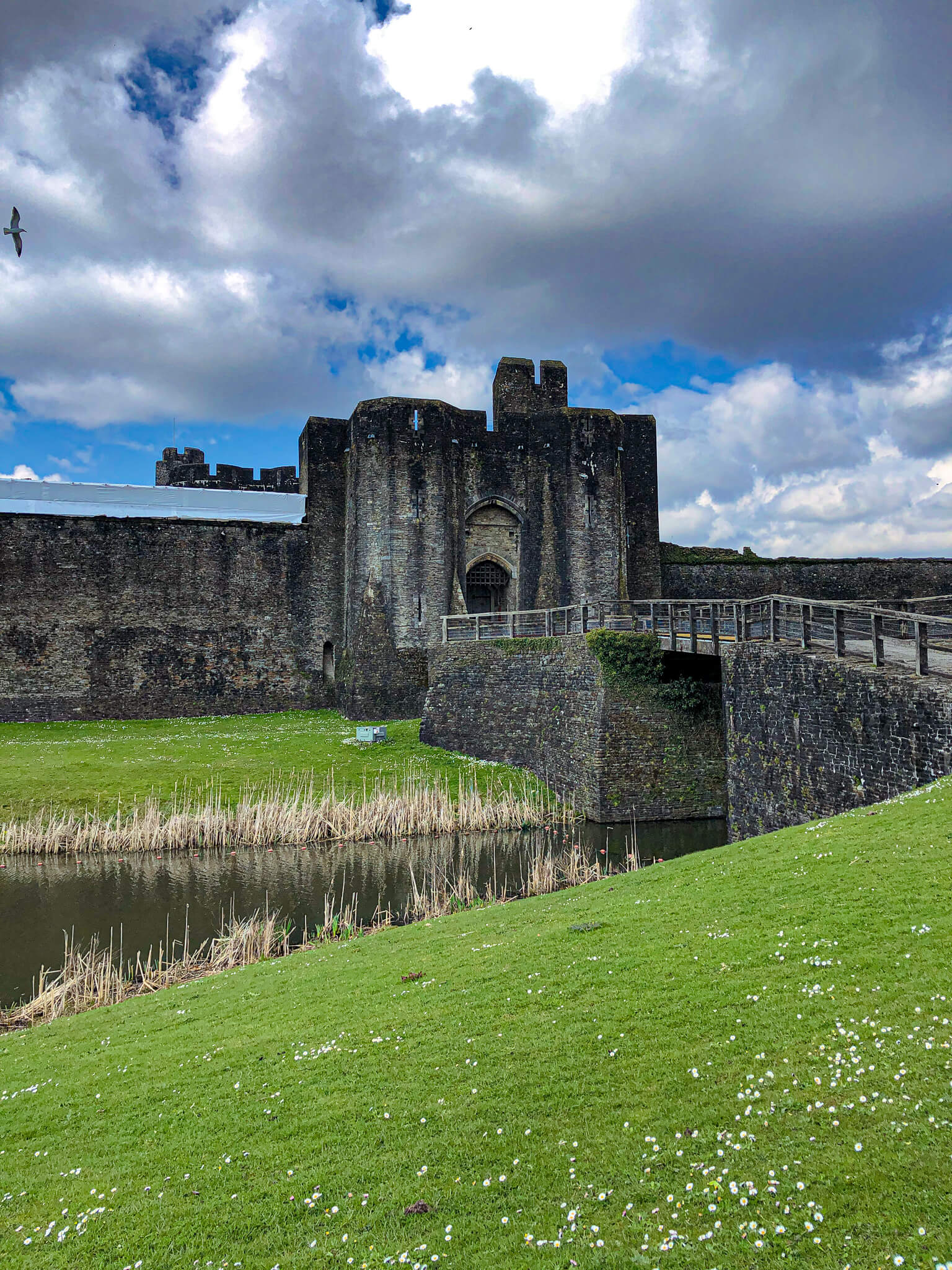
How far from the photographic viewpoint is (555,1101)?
17.2ft

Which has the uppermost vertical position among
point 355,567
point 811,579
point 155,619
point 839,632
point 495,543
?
point 495,543

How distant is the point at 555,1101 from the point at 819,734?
34.8 feet

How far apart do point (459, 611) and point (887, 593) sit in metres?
21.8

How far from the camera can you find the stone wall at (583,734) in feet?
68.9

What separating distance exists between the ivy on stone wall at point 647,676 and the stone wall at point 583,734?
223 mm

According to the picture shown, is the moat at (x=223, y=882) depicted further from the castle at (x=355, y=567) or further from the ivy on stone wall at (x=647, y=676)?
the castle at (x=355, y=567)

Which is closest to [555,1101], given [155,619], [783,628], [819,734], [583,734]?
[819,734]

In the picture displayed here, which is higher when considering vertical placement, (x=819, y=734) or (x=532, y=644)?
(x=532, y=644)

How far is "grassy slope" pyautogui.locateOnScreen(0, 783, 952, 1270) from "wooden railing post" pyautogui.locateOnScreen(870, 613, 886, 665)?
478 cm

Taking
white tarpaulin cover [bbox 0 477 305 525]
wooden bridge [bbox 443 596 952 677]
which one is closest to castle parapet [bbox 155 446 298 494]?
white tarpaulin cover [bbox 0 477 305 525]

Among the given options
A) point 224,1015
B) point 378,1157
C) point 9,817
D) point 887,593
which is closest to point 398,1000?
point 224,1015

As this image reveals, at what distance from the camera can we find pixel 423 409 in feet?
106

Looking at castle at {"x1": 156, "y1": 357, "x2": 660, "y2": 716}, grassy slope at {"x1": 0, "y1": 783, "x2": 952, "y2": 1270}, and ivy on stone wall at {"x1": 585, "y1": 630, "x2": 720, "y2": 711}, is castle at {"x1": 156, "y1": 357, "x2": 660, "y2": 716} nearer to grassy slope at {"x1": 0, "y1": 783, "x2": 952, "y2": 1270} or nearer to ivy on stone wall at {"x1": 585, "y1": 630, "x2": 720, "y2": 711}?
ivy on stone wall at {"x1": 585, "y1": 630, "x2": 720, "y2": 711}

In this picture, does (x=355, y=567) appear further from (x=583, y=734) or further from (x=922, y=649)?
(x=922, y=649)
